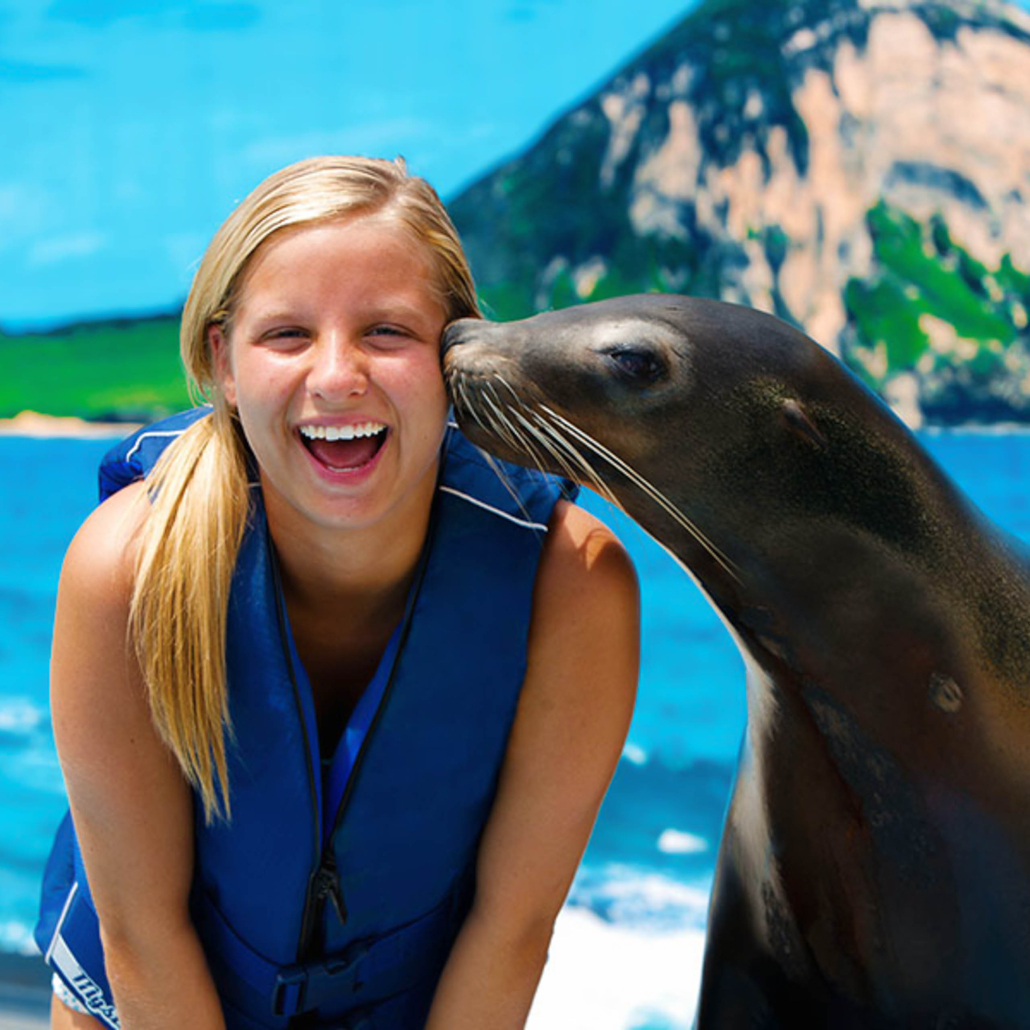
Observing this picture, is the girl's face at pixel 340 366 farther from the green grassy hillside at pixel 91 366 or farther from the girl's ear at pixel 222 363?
Result: the green grassy hillside at pixel 91 366

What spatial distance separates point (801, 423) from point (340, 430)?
55 centimetres

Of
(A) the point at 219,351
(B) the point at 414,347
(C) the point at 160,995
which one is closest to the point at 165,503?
(A) the point at 219,351

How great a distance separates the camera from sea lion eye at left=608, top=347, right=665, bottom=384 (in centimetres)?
161

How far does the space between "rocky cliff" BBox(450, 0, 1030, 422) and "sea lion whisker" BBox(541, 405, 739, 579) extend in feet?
42.2

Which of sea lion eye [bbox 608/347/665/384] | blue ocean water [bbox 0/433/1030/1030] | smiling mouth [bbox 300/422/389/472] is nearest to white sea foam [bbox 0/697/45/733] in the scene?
blue ocean water [bbox 0/433/1030/1030]

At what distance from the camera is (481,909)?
191cm

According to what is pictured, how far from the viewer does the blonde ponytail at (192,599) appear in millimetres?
1715

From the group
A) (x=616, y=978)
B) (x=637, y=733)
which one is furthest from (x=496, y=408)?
(x=637, y=733)

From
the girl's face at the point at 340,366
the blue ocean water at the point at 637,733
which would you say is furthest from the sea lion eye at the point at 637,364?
the blue ocean water at the point at 637,733

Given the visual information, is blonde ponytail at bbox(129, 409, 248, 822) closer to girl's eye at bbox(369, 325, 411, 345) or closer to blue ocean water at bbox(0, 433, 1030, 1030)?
girl's eye at bbox(369, 325, 411, 345)

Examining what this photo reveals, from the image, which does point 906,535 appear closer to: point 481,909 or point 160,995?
point 481,909

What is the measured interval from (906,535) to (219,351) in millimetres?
909

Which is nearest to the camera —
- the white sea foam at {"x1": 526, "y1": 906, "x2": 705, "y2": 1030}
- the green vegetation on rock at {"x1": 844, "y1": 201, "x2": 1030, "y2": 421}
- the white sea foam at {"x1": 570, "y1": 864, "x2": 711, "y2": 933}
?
the white sea foam at {"x1": 526, "y1": 906, "x2": 705, "y2": 1030}

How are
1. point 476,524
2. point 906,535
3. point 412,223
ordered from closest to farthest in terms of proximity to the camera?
1. point 906,535
2. point 412,223
3. point 476,524
